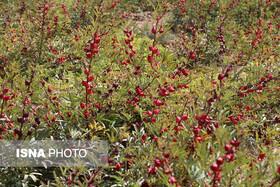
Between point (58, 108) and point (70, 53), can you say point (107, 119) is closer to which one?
point (58, 108)

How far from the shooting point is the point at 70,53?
4879 mm

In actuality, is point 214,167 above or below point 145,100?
above

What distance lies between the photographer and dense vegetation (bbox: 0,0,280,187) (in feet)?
6.37

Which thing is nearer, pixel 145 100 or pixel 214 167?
pixel 214 167

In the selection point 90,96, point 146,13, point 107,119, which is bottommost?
point 107,119

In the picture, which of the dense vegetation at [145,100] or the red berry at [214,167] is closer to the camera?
the red berry at [214,167]

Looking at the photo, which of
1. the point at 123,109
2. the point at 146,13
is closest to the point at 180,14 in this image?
the point at 146,13

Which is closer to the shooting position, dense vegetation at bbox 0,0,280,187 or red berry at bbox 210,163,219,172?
red berry at bbox 210,163,219,172

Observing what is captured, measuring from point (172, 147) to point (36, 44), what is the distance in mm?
4098

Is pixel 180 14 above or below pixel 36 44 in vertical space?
above

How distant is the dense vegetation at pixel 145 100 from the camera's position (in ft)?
6.37

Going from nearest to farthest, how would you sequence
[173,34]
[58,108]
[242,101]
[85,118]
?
[85,118] → [58,108] → [242,101] → [173,34]

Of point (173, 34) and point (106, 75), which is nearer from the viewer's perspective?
point (106, 75)

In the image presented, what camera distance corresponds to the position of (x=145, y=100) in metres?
3.03
